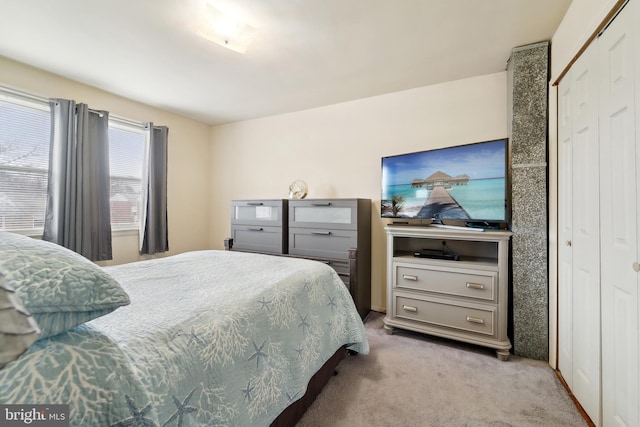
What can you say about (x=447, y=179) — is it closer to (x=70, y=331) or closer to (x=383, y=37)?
(x=383, y=37)

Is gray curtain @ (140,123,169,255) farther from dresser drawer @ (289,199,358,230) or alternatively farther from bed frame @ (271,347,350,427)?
bed frame @ (271,347,350,427)

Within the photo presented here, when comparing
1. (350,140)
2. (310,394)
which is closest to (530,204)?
(350,140)

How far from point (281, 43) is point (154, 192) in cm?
247

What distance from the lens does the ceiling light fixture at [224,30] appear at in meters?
1.74

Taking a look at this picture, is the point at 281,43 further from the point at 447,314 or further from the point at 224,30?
the point at 447,314

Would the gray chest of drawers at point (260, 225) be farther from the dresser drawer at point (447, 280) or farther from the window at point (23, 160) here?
the window at point (23, 160)

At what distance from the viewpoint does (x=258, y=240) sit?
3.21m

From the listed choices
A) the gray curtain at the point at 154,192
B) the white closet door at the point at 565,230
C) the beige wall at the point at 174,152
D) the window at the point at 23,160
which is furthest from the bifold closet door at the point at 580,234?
the window at the point at 23,160

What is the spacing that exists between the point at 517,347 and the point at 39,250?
289cm

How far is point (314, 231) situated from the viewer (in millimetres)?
2867

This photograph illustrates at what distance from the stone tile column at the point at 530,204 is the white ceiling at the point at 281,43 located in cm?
32

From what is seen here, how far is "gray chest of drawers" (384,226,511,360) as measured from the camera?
2.07 metres

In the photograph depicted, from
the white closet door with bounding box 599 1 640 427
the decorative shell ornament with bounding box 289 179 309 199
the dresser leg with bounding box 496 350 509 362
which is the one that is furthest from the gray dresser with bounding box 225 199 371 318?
the white closet door with bounding box 599 1 640 427

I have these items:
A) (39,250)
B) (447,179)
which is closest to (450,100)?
(447,179)
